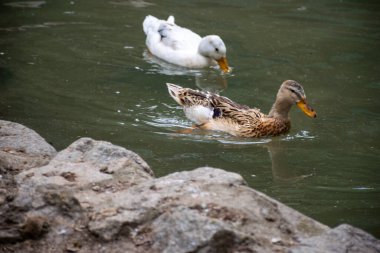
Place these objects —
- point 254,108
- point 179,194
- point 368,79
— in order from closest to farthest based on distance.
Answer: point 179,194 → point 254,108 → point 368,79

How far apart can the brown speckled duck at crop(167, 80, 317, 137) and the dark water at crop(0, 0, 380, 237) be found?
0.48 ft

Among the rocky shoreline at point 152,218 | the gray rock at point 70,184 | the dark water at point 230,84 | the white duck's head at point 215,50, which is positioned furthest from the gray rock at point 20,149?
the white duck's head at point 215,50

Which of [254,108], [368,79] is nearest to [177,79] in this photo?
[254,108]

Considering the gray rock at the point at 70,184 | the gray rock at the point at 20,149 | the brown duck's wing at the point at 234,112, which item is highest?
the gray rock at the point at 70,184

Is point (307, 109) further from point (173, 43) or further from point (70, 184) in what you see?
point (70, 184)

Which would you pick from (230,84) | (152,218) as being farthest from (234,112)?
(152,218)

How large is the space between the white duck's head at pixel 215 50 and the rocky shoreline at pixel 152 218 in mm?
6638

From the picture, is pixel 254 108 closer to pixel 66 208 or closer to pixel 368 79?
pixel 368 79

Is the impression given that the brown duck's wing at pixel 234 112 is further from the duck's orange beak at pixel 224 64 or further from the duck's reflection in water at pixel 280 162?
the duck's orange beak at pixel 224 64

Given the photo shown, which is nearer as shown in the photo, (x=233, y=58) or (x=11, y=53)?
(x=11, y=53)

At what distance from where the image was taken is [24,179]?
5.23 meters

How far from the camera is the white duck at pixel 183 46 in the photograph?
11.9 m

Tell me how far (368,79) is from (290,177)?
13.8ft

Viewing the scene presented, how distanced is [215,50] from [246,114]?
273 cm
